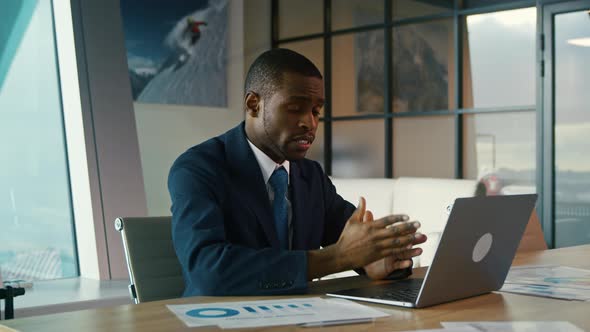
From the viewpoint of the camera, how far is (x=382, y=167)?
595 centimetres

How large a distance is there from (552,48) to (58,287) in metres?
3.62

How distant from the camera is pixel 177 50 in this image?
5.85 metres

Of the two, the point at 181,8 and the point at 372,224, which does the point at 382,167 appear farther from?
the point at 372,224

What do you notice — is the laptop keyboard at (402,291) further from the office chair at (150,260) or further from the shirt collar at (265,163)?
the office chair at (150,260)

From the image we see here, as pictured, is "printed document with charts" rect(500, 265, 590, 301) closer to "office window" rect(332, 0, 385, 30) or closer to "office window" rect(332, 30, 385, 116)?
"office window" rect(332, 30, 385, 116)

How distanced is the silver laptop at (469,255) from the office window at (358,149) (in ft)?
14.8

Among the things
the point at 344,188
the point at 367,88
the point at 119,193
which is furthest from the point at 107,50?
the point at 367,88

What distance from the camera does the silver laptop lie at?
1.24 m

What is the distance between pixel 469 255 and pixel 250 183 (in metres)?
0.59

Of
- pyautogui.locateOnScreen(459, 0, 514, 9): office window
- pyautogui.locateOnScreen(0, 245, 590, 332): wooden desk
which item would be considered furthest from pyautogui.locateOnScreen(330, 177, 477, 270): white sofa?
pyautogui.locateOnScreen(0, 245, 590, 332): wooden desk

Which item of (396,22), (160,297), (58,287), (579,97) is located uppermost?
(396,22)

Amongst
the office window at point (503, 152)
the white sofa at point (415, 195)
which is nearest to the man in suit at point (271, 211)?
the white sofa at point (415, 195)

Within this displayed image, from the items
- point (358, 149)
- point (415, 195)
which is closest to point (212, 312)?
point (415, 195)

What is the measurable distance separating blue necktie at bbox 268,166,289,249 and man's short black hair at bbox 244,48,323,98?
0.21 m
